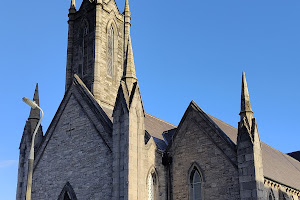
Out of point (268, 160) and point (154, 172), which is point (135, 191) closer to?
point (154, 172)

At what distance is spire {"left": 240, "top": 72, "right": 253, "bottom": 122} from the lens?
23344mm

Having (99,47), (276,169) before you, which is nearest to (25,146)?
(99,47)

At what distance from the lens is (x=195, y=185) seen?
25047mm

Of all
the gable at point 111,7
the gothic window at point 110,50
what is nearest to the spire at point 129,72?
the gothic window at point 110,50

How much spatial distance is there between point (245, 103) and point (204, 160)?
413 cm

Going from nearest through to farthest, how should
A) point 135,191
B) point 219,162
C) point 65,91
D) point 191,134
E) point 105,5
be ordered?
point 135,191
point 219,162
point 191,134
point 65,91
point 105,5

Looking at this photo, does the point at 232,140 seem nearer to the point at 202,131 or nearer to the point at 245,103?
the point at 202,131

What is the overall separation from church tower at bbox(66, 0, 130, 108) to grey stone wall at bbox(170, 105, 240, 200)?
6.66 meters

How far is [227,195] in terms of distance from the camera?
76.2 feet

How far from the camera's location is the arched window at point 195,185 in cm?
2470

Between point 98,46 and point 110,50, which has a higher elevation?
point 110,50

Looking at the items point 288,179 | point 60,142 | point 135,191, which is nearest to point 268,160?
point 288,179

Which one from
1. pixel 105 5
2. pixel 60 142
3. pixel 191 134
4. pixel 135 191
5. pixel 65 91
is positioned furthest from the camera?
pixel 105 5

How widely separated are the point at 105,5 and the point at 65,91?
747 centimetres
